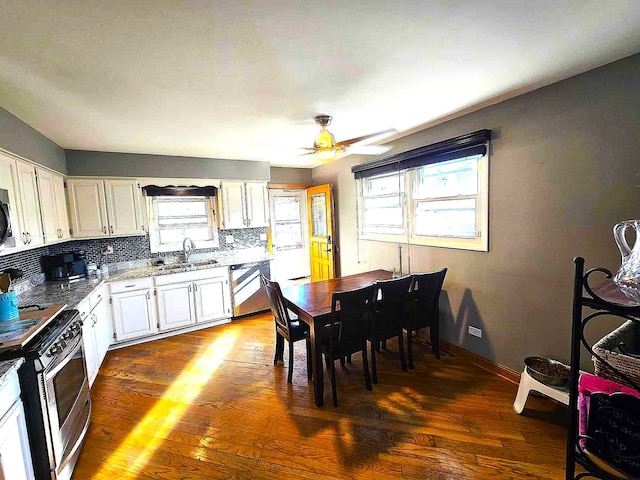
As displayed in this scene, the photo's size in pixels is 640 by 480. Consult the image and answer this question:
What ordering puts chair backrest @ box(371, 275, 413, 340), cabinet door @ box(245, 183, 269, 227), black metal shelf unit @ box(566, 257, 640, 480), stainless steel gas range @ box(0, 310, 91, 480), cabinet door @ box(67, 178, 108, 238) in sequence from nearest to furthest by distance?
black metal shelf unit @ box(566, 257, 640, 480), stainless steel gas range @ box(0, 310, 91, 480), chair backrest @ box(371, 275, 413, 340), cabinet door @ box(67, 178, 108, 238), cabinet door @ box(245, 183, 269, 227)

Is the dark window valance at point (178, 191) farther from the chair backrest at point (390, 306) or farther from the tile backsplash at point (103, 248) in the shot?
the chair backrest at point (390, 306)

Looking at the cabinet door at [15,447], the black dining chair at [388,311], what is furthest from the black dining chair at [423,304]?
the cabinet door at [15,447]

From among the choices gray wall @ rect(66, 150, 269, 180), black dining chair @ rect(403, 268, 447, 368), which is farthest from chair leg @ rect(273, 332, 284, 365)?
gray wall @ rect(66, 150, 269, 180)

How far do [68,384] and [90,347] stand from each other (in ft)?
3.11

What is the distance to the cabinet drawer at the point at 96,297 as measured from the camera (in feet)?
9.60

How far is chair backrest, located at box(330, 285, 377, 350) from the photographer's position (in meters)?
2.38

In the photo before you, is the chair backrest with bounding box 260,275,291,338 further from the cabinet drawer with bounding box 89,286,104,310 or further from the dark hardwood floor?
the cabinet drawer with bounding box 89,286,104,310

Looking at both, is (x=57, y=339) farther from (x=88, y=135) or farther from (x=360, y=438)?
(x=88, y=135)

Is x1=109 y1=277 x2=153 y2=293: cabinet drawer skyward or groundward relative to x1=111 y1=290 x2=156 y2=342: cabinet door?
skyward

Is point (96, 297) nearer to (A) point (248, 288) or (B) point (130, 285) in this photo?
(B) point (130, 285)

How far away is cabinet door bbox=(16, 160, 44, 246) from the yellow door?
3518 mm

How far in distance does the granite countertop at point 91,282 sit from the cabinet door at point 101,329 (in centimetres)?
27

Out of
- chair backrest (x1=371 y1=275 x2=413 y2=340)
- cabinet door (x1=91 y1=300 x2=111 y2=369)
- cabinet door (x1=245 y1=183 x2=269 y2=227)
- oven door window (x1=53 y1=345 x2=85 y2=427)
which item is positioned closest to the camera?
oven door window (x1=53 y1=345 x2=85 y2=427)

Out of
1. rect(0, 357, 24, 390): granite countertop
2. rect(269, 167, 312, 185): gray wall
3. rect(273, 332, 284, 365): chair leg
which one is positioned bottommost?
rect(273, 332, 284, 365): chair leg
